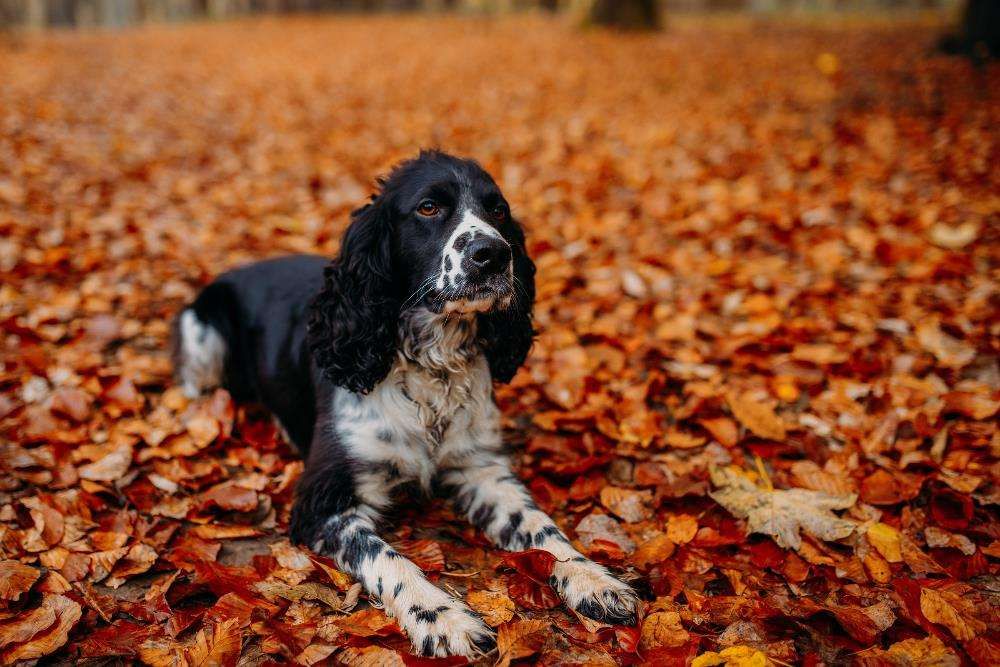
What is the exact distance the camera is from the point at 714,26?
1891 centimetres

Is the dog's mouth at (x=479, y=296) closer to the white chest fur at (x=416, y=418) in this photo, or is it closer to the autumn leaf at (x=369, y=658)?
the white chest fur at (x=416, y=418)

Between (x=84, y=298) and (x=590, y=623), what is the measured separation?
14.1 feet

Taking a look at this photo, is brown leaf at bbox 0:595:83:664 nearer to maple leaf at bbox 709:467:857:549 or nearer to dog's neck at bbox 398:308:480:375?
dog's neck at bbox 398:308:480:375

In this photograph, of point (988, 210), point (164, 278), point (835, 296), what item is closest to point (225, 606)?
point (164, 278)

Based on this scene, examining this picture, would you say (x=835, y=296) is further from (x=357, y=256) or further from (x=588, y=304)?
(x=357, y=256)

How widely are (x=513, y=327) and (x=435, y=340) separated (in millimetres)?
406

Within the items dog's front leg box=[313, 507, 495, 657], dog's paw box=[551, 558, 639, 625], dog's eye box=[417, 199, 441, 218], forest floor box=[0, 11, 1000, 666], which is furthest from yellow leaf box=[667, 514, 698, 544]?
dog's eye box=[417, 199, 441, 218]

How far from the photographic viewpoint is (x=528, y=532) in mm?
2986

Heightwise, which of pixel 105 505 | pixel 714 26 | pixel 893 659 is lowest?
pixel 105 505

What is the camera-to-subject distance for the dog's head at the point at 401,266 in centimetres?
300

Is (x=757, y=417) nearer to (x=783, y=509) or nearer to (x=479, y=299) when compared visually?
(x=783, y=509)

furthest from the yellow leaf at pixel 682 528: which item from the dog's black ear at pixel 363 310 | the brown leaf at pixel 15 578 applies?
the brown leaf at pixel 15 578

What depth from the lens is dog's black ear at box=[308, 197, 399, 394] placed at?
313 cm

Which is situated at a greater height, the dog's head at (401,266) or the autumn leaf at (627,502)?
the dog's head at (401,266)
